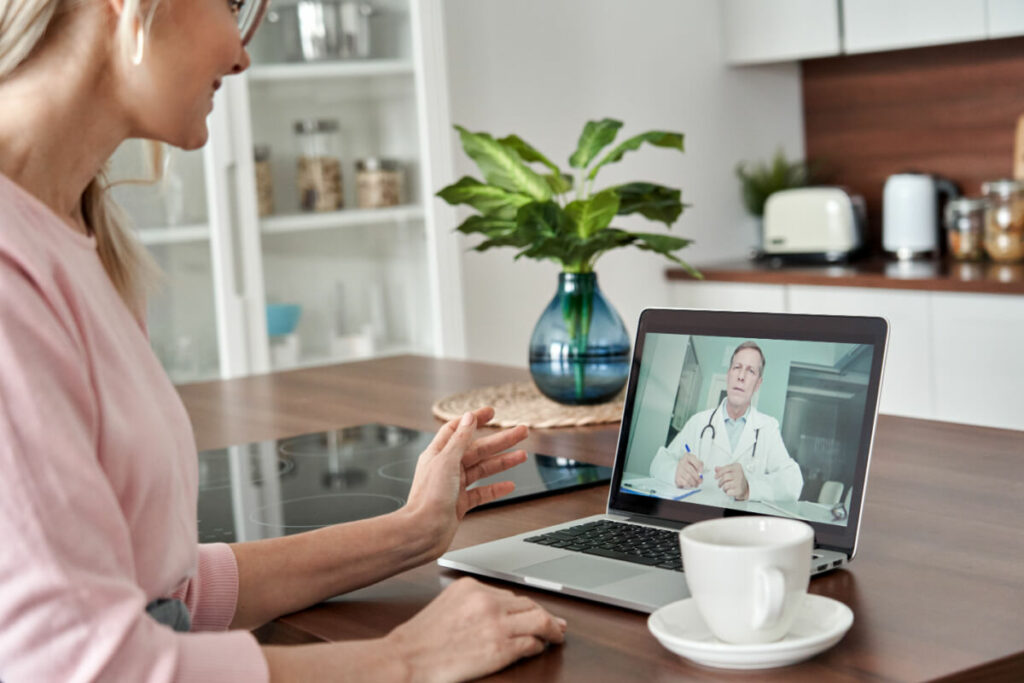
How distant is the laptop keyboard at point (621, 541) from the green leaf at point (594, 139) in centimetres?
79

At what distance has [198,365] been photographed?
305 cm

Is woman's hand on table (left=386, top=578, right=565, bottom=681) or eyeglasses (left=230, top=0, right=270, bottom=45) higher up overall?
eyeglasses (left=230, top=0, right=270, bottom=45)

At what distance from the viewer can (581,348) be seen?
66.5 inches

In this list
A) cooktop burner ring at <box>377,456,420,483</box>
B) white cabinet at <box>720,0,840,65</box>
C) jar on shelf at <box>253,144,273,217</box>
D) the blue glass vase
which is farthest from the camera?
white cabinet at <box>720,0,840,65</box>

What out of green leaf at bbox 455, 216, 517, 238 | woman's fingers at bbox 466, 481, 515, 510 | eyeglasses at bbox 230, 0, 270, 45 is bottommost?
woman's fingers at bbox 466, 481, 515, 510

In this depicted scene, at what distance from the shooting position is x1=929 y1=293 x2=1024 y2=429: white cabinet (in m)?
2.91

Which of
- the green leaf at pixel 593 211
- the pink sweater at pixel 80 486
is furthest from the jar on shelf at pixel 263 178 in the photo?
the pink sweater at pixel 80 486

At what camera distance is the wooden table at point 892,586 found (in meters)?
0.77

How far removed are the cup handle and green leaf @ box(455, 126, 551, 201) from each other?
1.05 meters

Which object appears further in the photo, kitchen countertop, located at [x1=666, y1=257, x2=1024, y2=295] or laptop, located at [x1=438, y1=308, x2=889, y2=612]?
kitchen countertop, located at [x1=666, y1=257, x2=1024, y2=295]

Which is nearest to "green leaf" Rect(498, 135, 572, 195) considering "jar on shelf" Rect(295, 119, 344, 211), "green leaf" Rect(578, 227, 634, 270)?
"green leaf" Rect(578, 227, 634, 270)

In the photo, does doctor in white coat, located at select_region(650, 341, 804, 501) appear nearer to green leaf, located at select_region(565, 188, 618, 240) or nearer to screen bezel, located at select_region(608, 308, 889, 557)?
screen bezel, located at select_region(608, 308, 889, 557)

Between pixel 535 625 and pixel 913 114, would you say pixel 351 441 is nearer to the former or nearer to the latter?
pixel 535 625

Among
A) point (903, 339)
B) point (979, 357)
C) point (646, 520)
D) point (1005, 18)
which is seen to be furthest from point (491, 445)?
point (1005, 18)
